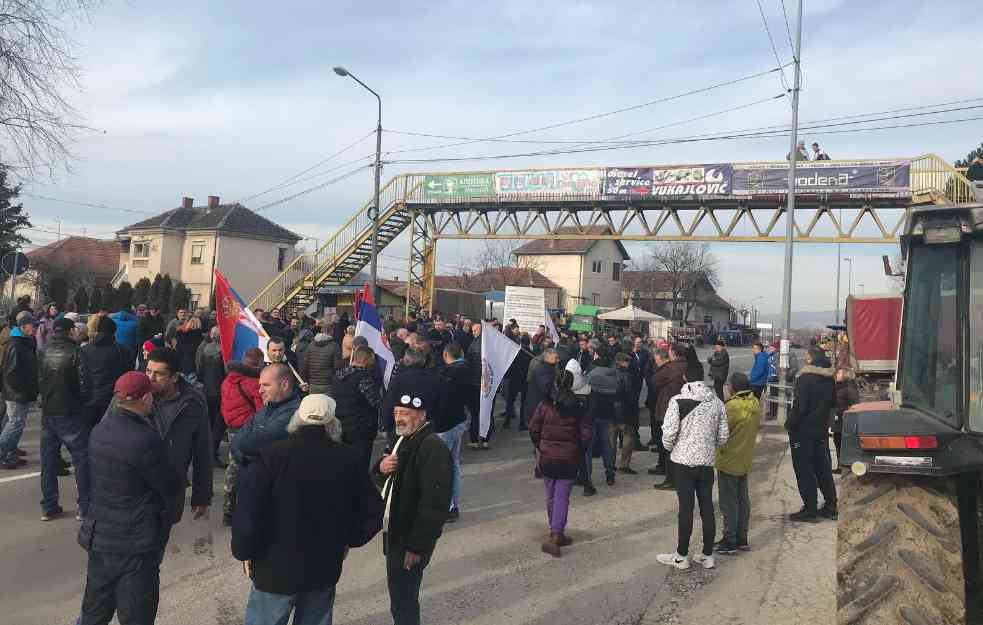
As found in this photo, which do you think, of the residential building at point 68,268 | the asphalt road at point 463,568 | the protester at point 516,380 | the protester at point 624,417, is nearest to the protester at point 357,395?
the asphalt road at point 463,568

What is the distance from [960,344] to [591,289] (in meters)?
58.7

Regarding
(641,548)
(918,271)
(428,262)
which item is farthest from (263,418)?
(428,262)

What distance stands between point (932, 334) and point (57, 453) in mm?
7409

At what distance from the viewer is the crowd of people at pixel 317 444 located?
3426mm

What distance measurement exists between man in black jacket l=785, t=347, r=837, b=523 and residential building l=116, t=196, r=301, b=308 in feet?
122

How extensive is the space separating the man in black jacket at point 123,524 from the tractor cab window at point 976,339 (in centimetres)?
452

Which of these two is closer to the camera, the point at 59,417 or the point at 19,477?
the point at 59,417

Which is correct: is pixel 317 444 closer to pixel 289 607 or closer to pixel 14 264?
pixel 289 607

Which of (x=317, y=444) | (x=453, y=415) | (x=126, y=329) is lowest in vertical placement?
(x=453, y=415)

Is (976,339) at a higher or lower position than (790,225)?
lower

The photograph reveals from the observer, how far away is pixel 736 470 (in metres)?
6.73

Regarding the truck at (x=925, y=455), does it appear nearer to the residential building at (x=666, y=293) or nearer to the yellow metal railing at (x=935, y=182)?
the yellow metal railing at (x=935, y=182)

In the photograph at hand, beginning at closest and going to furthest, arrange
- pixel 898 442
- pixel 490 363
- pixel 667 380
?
pixel 898 442 < pixel 490 363 < pixel 667 380

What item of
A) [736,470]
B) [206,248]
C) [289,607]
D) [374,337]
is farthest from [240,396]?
[206,248]
